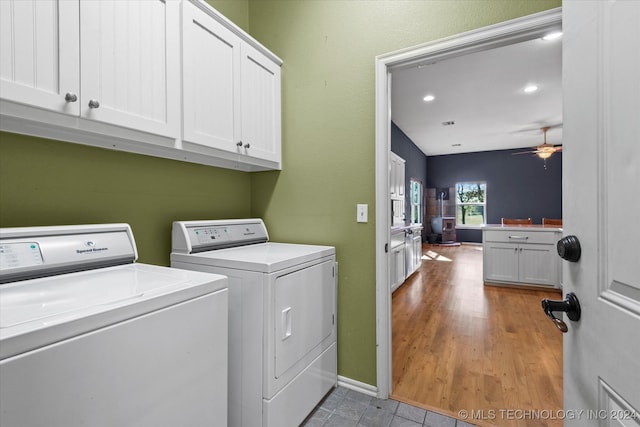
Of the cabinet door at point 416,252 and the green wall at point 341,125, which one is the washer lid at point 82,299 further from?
the cabinet door at point 416,252

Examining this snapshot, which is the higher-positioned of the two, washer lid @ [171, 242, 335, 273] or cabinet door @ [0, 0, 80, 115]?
cabinet door @ [0, 0, 80, 115]

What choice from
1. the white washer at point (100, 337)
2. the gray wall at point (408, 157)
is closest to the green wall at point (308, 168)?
the white washer at point (100, 337)

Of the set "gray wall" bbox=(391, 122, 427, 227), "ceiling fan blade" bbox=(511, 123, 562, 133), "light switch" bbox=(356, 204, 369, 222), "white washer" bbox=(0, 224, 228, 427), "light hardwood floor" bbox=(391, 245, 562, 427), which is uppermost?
"ceiling fan blade" bbox=(511, 123, 562, 133)

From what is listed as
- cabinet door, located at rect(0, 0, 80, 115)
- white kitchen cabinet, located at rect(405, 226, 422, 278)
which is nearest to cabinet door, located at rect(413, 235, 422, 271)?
white kitchen cabinet, located at rect(405, 226, 422, 278)

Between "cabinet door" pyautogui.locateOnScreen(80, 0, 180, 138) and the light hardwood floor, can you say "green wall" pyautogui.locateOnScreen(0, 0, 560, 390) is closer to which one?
"cabinet door" pyautogui.locateOnScreen(80, 0, 180, 138)

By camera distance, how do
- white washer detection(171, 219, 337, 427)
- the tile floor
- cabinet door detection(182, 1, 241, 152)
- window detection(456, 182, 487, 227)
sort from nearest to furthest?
white washer detection(171, 219, 337, 427) → cabinet door detection(182, 1, 241, 152) → the tile floor → window detection(456, 182, 487, 227)

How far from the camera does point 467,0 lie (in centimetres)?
157

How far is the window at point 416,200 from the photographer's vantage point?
7827 mm

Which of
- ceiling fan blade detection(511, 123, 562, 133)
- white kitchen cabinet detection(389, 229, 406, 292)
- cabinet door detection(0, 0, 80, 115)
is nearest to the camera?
cabinet door detection(0, 0, 80, 115)

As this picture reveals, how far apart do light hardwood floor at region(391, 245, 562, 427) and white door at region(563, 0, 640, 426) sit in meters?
1.25

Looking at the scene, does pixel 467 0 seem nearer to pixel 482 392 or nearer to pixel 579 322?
pixel 579 322

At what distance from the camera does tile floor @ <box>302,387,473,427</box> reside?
5.20ft

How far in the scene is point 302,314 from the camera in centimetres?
155

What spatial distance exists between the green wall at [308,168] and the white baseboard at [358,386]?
27 millimetres
